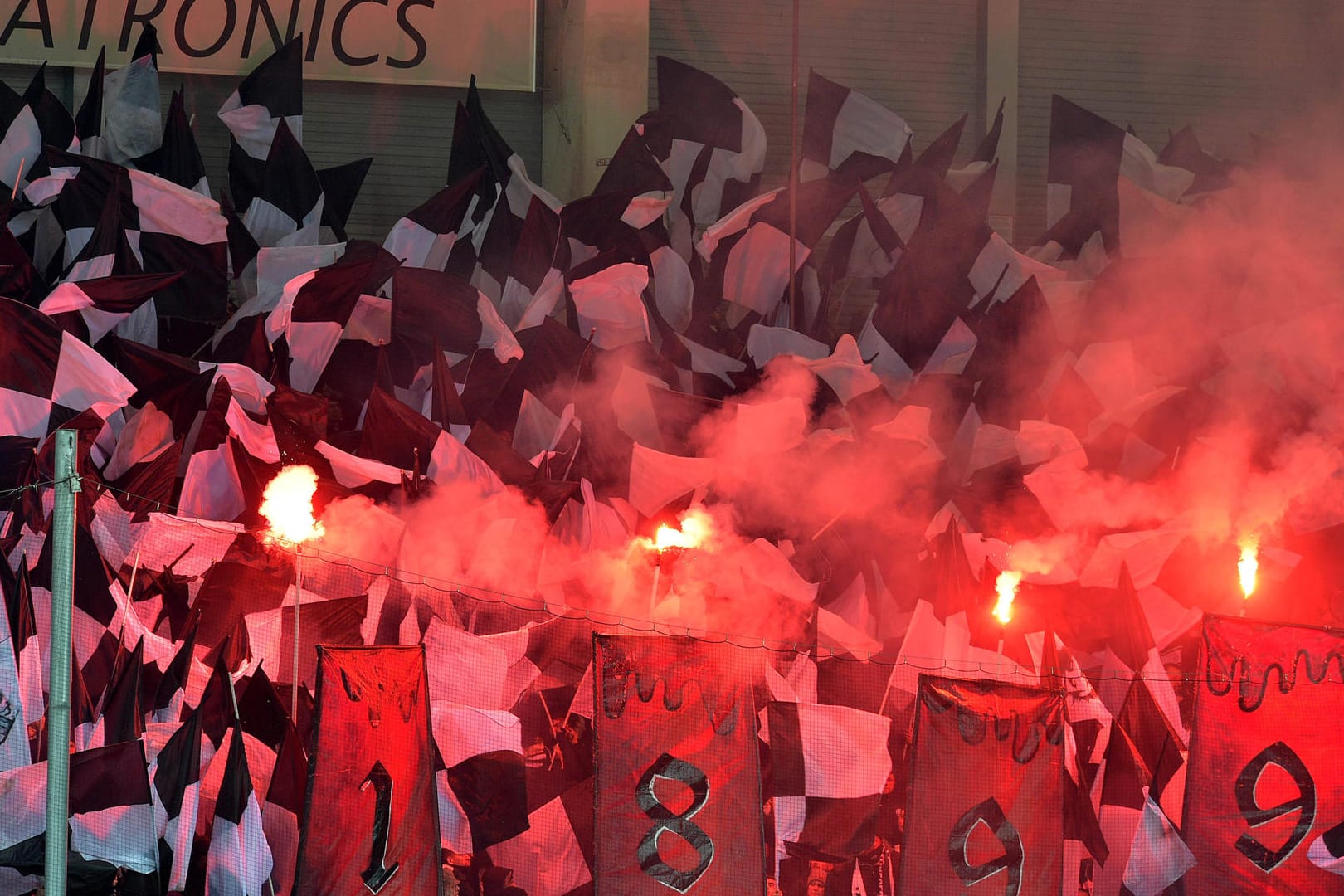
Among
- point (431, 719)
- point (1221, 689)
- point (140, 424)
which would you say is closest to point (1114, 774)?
point (1221, 689)

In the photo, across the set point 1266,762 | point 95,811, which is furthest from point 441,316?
point 1266,762

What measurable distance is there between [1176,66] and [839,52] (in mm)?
3064

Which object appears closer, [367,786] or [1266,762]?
[367,786]

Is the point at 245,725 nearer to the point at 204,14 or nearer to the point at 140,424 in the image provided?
the point at 140,424

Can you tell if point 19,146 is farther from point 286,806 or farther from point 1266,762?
point 1266,762

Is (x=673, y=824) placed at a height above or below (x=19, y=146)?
below

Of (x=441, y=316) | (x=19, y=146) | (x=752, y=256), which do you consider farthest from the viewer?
(x=752, y=256)

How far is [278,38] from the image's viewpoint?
12.2m

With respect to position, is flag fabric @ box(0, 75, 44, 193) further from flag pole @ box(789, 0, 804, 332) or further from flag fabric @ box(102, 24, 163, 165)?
flag pole @ box(789, 0, 804, 332)

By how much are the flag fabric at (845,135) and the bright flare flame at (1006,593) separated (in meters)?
4.40

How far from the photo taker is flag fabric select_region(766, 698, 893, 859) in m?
7.27

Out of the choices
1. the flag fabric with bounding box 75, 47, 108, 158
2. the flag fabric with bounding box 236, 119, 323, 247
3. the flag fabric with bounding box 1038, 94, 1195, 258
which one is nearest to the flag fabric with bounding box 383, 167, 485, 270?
the flag fabric with bounding box 236, 119, 323, 247

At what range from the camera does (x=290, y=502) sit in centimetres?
833

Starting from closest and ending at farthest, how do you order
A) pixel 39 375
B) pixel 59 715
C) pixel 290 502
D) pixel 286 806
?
pixel 59 715, pixel 286 806, pixel 290 502, pixel 39 375
